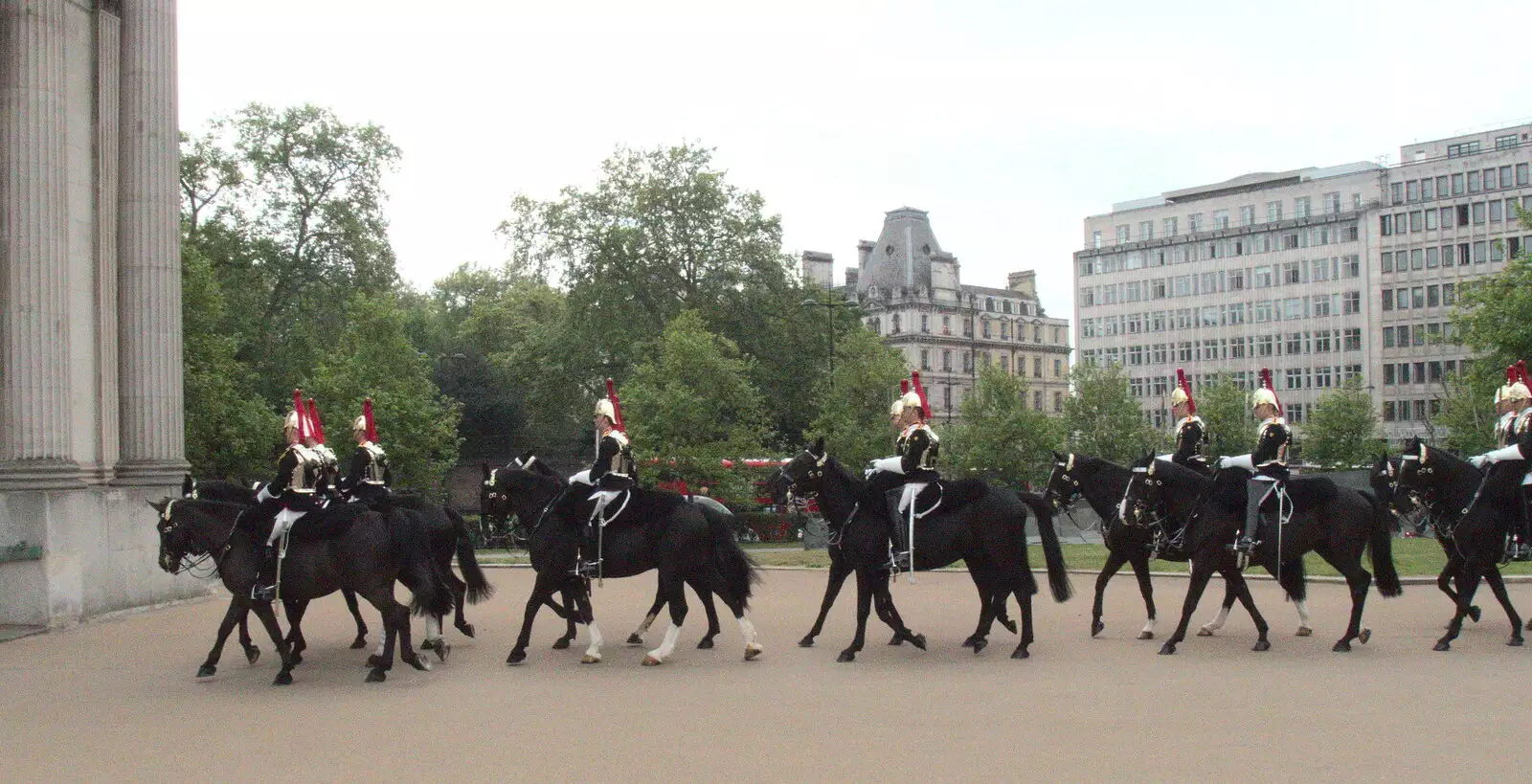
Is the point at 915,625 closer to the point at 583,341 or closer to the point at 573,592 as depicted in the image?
the point at 573,592

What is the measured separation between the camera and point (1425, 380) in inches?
4072

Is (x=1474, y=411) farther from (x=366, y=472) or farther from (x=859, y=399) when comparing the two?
(x=366, y=472)

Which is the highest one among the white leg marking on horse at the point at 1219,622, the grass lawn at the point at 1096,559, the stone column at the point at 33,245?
the stone column at the point at 33,245

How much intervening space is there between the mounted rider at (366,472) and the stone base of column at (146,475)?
7.14m

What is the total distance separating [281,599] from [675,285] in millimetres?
51318

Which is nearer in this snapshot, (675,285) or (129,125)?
(129,125)

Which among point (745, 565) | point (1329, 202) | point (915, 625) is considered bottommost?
point (915, 625)

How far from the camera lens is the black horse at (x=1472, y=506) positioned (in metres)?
16.1

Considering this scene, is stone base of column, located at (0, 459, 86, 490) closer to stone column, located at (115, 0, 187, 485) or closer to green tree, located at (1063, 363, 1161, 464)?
stone column, located at (115, 0, 187, 485)

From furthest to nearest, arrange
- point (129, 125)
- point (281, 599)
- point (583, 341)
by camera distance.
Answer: point (583, 341) < point (129, 125) < point (281, 599)

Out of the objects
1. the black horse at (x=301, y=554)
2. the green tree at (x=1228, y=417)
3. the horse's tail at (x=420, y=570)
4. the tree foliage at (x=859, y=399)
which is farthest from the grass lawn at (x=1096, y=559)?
the green tree at (x=1228, y=417)

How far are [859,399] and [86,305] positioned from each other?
4234 cm

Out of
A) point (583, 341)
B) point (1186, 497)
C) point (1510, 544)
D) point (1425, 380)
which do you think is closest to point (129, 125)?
point (1186, 497)

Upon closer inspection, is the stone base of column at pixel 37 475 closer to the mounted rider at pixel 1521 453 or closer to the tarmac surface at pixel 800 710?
the tarmac surface at pixel 800 710
